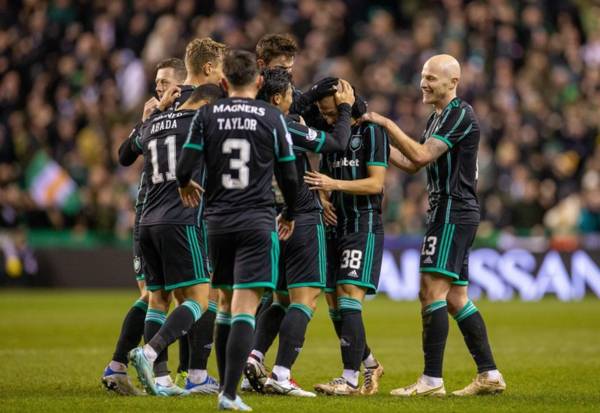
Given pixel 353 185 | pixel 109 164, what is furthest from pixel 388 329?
pixel 109 164

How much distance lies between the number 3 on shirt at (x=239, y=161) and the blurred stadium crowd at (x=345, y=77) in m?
14.6

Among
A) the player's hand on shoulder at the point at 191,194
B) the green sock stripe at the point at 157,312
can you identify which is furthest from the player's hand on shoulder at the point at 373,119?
the green sock stripe at the point at 157,312

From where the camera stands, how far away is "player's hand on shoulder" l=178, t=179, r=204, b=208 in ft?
27.2

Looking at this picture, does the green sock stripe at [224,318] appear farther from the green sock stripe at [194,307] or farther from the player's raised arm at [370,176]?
the player's raised arm at [370,176]

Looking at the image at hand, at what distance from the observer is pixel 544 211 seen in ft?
74.6

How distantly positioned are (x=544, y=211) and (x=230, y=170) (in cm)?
1574

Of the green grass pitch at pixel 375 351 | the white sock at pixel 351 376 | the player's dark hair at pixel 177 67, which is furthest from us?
the player's dark hair at pixel 177 67

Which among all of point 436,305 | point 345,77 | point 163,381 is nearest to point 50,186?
point 345,77

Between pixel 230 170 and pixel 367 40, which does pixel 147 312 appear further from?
pixel 367 40

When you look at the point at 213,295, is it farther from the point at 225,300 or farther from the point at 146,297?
the point at 225,300

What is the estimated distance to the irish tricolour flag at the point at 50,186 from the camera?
76.1ft

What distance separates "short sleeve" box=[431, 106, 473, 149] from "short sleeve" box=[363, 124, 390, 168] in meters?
0.42

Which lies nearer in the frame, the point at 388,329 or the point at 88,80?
the point at 388,329

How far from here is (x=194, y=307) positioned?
28.7 feet
